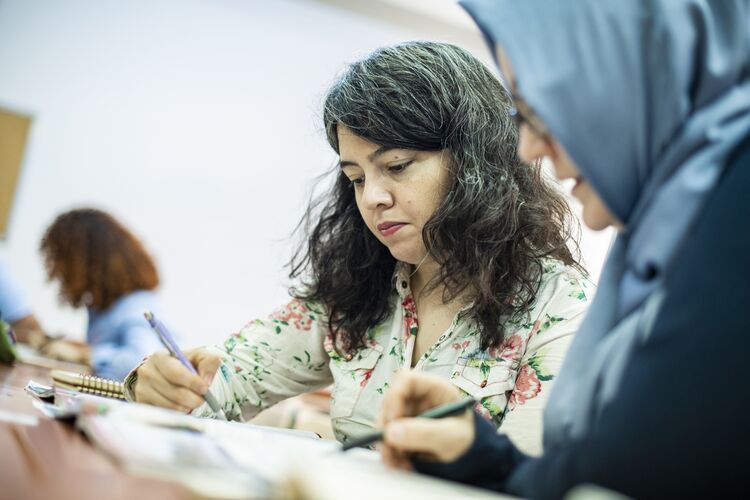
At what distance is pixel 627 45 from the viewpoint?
78cm

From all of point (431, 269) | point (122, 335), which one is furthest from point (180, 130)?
point (431, 269)

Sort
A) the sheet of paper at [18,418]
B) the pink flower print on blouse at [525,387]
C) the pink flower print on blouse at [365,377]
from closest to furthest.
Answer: the sheet of paper at [18,418]
the pink flower print on blouse at [525,387]
the pink flower print on blouse at [365,377]

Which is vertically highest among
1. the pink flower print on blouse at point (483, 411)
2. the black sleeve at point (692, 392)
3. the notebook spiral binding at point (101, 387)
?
the black sleeve at point (692, 392)

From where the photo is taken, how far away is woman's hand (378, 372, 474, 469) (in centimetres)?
74

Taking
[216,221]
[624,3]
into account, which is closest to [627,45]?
[624,3]

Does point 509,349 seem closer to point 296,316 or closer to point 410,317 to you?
point 410,317

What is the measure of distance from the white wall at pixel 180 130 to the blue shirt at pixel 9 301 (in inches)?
49.7

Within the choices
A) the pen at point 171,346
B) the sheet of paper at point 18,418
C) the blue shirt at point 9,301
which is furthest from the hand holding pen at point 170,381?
the blue shirt at point 9,301

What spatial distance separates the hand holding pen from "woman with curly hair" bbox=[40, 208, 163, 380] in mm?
1650

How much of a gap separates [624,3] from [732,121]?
0.16 m

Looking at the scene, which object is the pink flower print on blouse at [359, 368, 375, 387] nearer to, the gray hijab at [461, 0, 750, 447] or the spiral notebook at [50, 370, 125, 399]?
the spiral notebook at [50, 370, 125, 399]

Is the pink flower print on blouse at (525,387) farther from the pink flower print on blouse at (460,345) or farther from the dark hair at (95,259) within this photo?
the dark hair at (95,259)

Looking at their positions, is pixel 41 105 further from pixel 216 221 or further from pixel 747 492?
pixel 747 492

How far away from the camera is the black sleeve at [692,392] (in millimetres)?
601
